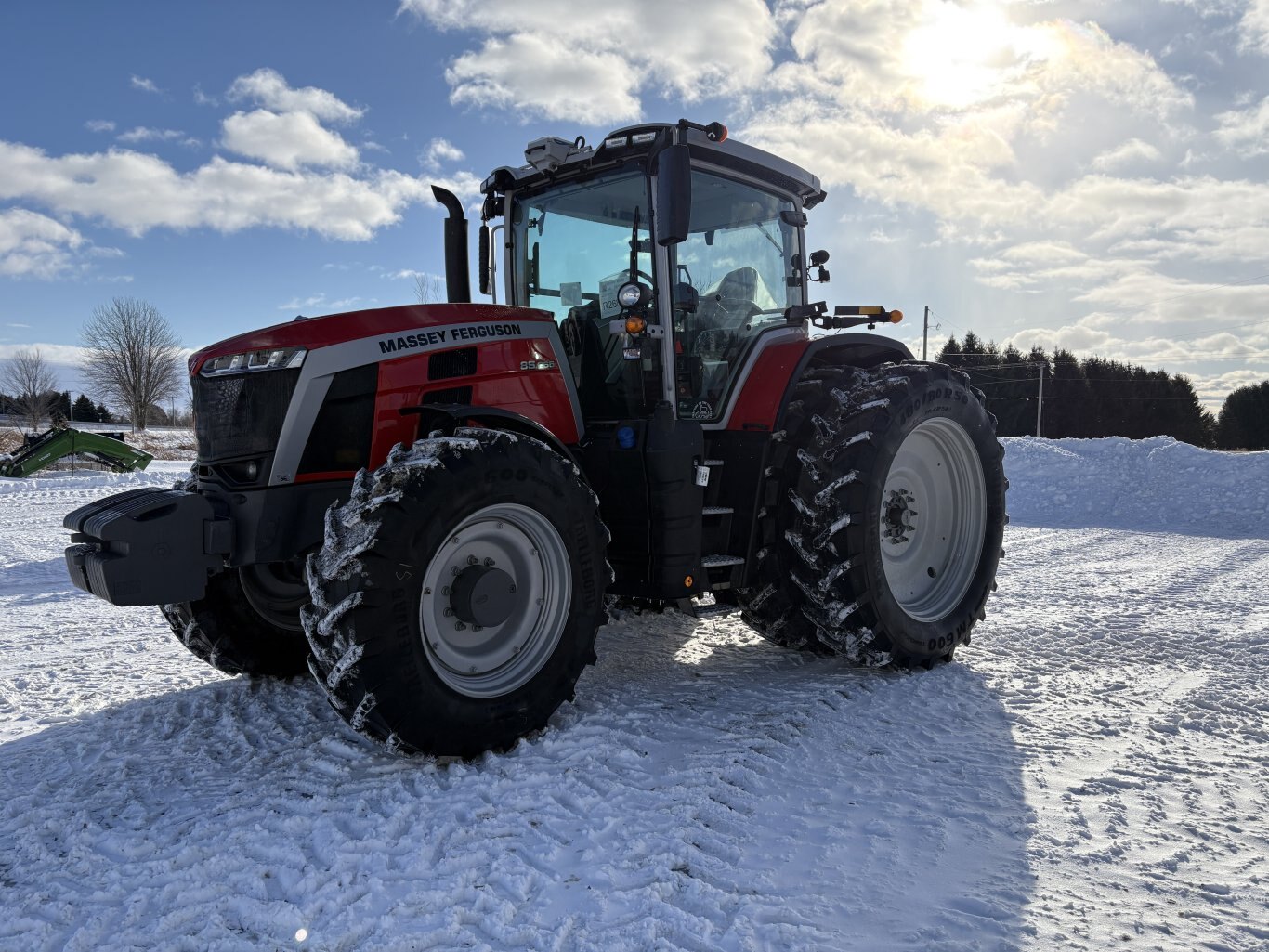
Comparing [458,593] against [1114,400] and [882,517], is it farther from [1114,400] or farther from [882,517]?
[1114,400]

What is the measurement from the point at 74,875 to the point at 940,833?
2.49 m

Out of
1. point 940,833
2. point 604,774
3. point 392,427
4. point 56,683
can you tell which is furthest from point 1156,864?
point 56,683

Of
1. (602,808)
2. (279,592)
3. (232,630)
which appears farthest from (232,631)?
(602,808)

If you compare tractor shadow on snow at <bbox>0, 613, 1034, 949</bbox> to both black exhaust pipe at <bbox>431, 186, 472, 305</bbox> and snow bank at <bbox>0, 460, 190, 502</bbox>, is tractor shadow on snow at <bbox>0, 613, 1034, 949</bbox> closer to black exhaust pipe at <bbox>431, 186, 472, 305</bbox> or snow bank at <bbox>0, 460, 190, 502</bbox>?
black exhaust pipe at <bbox>431, 186, 472, 305</bbox>

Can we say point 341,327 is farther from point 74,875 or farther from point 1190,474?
point 1190,474

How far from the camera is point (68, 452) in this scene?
17.9 metres

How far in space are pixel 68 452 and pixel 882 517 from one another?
1842cm

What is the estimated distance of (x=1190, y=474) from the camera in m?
13.6

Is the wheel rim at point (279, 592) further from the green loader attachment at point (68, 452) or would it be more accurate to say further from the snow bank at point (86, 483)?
the green loader attachment at point (68, 452)

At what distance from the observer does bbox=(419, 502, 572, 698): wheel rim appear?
3203 millimetres

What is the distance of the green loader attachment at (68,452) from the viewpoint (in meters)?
17.3

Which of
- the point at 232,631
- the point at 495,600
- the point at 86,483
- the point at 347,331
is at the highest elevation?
the point at 347,331

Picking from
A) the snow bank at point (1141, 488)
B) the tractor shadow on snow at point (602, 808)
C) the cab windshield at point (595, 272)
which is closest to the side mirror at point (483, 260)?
the cab windshield at point (595, 272)

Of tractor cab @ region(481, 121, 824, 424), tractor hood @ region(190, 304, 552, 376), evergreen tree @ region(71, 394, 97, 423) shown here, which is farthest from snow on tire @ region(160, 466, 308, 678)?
evergreen tree @ region(71, 394, 97, 423)
